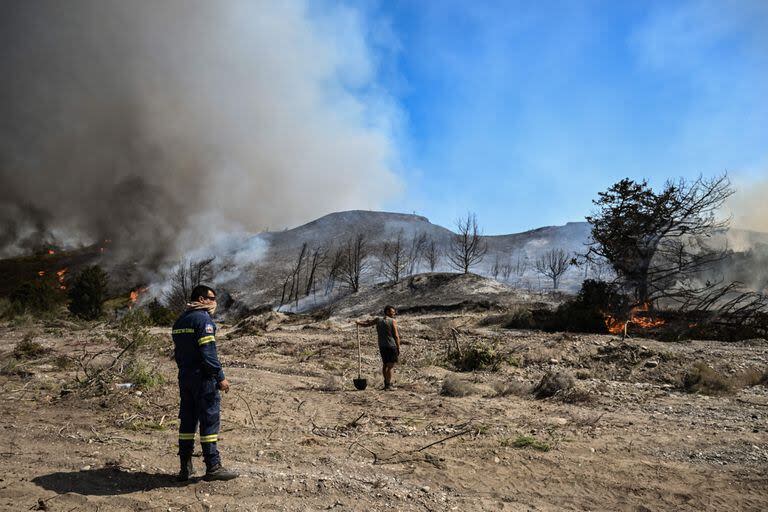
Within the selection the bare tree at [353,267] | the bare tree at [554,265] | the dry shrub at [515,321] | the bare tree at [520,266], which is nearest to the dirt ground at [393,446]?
the dry shrub at [515,321]

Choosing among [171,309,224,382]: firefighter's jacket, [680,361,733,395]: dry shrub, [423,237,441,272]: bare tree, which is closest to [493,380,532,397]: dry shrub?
[680,361,733,395]: dry shrub

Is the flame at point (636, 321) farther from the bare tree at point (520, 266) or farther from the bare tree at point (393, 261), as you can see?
the bare tree at point (520, 266)

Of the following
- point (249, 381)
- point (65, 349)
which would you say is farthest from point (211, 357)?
point (65, 349)

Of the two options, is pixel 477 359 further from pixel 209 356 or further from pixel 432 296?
pixel 432 296

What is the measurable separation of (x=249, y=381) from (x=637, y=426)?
6325 millimetres

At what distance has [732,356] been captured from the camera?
11578 millimetres

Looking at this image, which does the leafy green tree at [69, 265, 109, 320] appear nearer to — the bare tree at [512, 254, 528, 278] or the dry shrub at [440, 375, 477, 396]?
the dry shrub at [440, 375, 477, 396]

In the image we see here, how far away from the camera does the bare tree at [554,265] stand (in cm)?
4884

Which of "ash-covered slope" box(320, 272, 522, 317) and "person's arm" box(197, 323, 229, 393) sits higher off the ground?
"ash-covered slope" box(320, 272, 522, 317)

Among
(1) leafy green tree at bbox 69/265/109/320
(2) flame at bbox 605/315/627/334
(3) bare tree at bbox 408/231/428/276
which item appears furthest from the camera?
(3) bare tree at bbox 408/231/428/276

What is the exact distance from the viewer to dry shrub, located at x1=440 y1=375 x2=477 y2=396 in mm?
7859

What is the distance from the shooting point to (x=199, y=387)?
154 inches

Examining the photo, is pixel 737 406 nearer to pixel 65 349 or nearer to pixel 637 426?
pixel 637 426

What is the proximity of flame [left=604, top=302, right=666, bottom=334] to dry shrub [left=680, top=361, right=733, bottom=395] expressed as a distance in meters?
9.46
